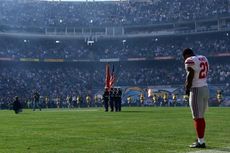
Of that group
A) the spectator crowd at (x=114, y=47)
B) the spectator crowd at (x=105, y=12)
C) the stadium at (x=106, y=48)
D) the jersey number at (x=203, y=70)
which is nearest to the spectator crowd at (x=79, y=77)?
the stadium at (x=106, y=48)

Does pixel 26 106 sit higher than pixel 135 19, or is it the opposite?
pixel 135 19

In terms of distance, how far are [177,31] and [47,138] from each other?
58.2 metres

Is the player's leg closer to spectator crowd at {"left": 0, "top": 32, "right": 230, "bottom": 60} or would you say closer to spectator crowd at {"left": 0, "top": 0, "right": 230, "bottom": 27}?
spectator crowd at {"left": 0, "top": 32, "right": 230, "bottom": 60}

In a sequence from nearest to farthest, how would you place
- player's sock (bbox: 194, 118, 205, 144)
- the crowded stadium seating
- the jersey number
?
player's sock (bbox: 194, 118, 205, 144) < the jersey number < the crowded stadium seating

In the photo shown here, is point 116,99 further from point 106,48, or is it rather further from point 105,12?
point 105,12

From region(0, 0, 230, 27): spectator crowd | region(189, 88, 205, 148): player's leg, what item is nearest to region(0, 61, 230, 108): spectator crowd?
region(0, 0, 230, 27): spectator crowd

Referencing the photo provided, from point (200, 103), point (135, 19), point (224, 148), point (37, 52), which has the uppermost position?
point (135, 19)

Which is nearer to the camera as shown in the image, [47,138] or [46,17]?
[47,138]

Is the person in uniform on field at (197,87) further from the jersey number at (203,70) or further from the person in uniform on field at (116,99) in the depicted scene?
the person in uniform on field at (116,99)

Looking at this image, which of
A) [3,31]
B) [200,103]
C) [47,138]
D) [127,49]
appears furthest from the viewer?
[127,49]

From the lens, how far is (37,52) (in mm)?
68250

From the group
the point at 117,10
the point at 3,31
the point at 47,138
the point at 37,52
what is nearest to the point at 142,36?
the point at 117,10

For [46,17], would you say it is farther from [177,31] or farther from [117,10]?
[177,31]

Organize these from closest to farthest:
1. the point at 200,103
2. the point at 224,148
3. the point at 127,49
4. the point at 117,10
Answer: the point at 224,148 < the point at 200,103 < the point at 127,49 < the point at 117,10
